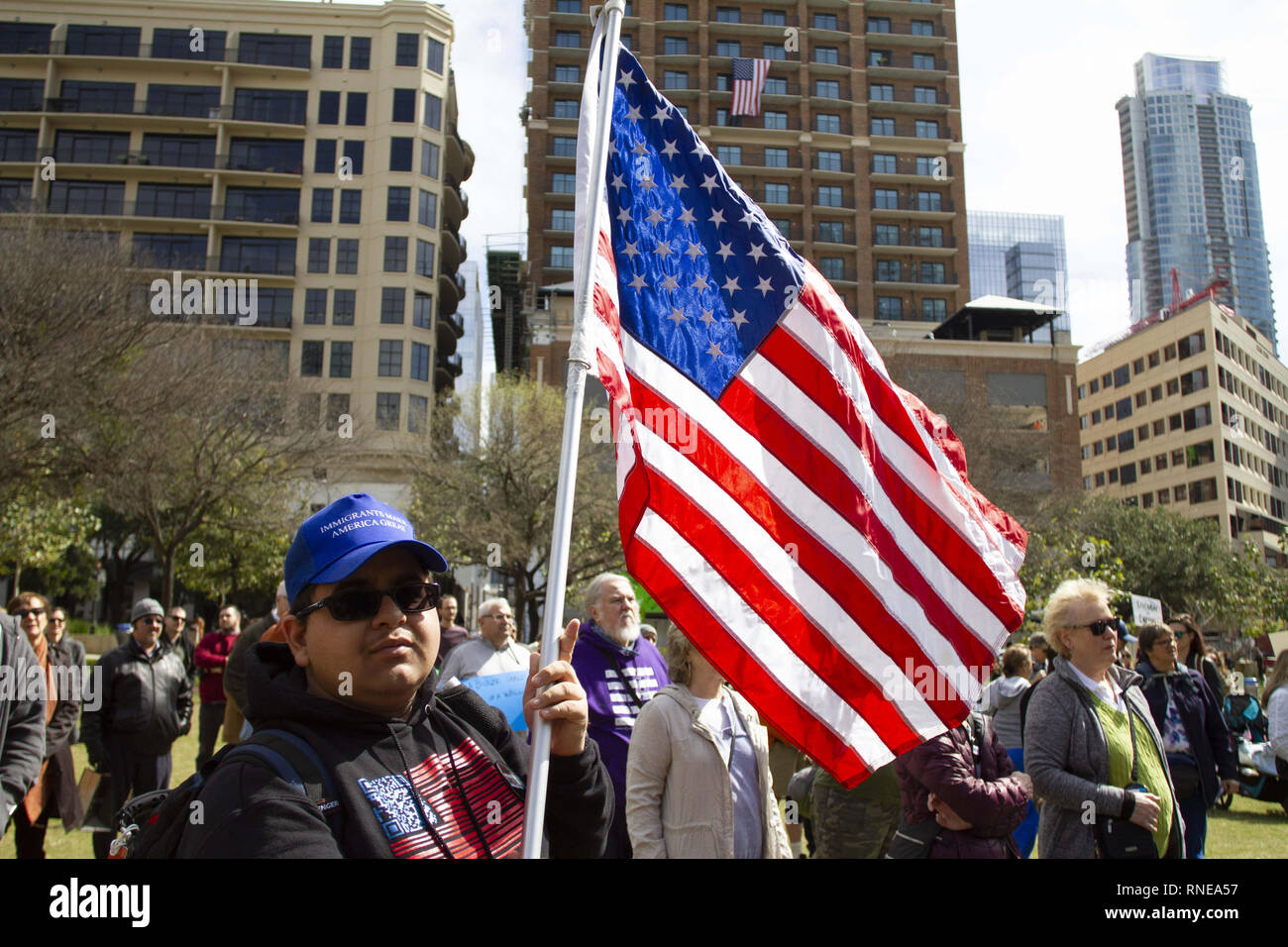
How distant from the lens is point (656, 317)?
387 centimetres

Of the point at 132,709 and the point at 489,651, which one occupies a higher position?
the point at 489,651

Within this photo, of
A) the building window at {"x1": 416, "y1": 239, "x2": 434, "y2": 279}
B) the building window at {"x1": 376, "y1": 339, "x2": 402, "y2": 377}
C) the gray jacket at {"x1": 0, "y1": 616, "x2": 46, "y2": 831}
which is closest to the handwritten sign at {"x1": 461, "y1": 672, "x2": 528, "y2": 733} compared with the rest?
the gray jacket at {"x1": 0, "y1": 616, "x2": 46, "y2": 831}

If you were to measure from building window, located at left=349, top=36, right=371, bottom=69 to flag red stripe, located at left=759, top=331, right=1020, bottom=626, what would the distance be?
61.3 metres

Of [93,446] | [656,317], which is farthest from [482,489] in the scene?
[656,317]

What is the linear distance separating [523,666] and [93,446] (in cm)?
2027

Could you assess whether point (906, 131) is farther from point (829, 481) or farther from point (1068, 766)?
point (829, 481)

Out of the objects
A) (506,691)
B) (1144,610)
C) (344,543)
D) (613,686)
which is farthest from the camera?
(1144,610)

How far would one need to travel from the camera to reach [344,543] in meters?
2.22

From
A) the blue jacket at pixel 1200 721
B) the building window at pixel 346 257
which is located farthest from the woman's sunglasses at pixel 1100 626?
the building window at pixel 346 257

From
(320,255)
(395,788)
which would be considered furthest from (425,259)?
(395,788)

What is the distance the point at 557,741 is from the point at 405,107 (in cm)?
6035

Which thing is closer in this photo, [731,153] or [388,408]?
[388,408]

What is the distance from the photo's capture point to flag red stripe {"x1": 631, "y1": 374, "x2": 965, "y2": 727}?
12.1 feet

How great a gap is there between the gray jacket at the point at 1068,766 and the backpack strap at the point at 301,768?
135 inches
